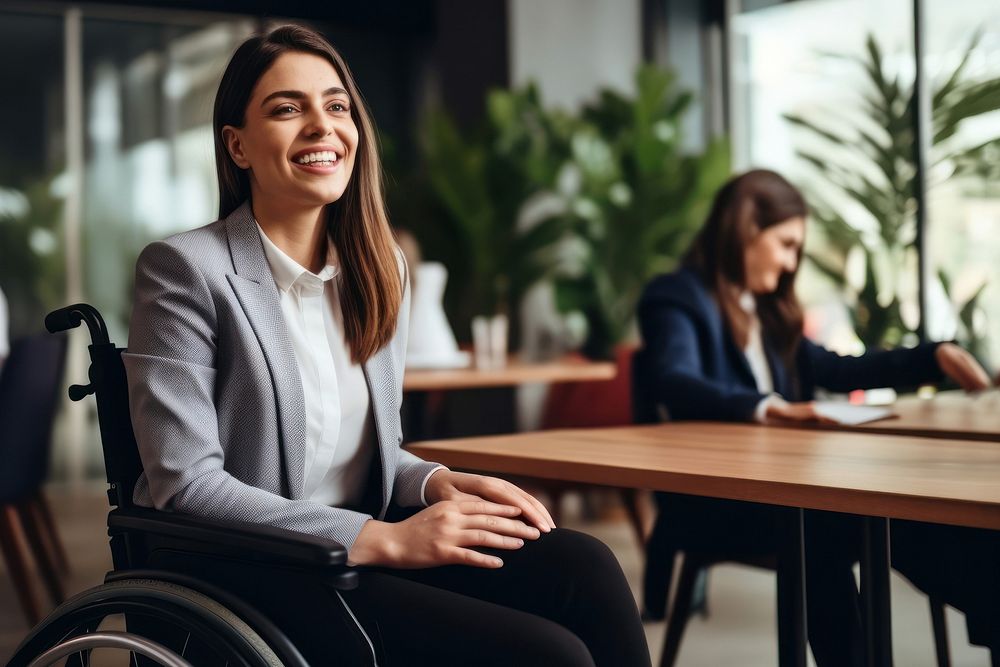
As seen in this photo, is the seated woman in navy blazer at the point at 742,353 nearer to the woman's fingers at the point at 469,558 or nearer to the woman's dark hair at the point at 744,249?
the woman's dark hair at the point at 744,249

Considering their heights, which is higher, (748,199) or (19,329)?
(748,199)

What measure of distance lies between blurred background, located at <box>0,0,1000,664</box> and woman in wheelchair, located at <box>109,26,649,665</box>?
3.65 metres

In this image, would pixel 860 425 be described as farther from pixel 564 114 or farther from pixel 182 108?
pixel 182 108

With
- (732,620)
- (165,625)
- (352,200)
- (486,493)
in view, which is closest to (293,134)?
(352,200)

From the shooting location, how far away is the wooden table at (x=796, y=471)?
1.30 m

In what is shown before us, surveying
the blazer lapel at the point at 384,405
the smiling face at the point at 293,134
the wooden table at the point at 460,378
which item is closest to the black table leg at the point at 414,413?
the wooden table at the point at 460,378

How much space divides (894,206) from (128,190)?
4.30 metres

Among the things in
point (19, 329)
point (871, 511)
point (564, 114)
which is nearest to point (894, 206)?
point (564, 114)

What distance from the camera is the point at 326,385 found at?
1.53m

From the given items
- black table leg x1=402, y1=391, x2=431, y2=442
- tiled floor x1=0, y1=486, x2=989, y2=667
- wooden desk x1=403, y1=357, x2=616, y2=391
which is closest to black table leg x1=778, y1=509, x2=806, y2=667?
tiled floor x1=0, y1=486, x2=989, y2=667

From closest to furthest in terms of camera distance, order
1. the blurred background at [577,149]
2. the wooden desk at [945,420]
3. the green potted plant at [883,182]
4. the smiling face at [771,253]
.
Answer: the wooden desk at [945,420], the smiling face at [771,253], the green potted plant at [883,182], the blurred background at [577,149]

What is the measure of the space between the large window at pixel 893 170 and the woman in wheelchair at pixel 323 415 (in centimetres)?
366

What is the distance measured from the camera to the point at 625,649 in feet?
4.47

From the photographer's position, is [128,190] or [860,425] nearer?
[860,425]
